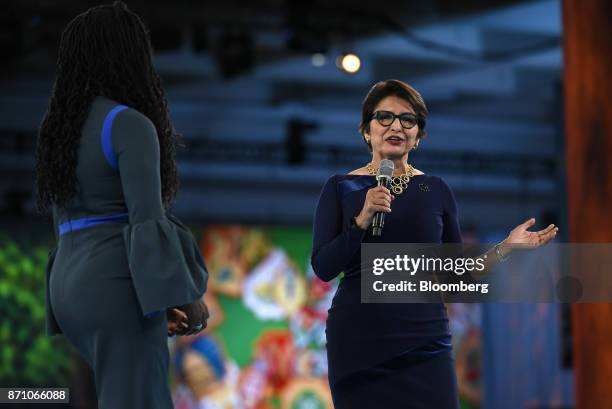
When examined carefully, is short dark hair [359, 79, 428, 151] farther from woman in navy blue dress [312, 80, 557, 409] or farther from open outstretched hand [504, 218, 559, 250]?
open outstretched hand [504, 218, 559, 250]

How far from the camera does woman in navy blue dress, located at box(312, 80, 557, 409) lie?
88.7 inches

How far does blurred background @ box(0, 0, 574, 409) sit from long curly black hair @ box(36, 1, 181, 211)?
5080 millimetres

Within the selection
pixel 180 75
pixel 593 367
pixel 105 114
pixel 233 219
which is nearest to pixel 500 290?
pixel 105 114

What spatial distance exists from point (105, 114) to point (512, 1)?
22.2 feet

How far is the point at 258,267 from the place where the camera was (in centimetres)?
1141

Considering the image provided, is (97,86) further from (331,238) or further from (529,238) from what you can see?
(529,238)

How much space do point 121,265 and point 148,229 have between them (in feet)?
0.29

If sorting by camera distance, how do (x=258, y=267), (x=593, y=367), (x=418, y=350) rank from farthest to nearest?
1. (x=258, y=267)
2. (x=593, y=367)
3. (x=418, y=350)

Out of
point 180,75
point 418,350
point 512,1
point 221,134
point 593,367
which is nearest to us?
point 418,350

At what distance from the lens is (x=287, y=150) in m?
11.6

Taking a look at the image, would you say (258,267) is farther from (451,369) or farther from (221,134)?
(451,369)

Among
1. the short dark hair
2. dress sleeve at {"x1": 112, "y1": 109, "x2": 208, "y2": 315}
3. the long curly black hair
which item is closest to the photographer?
dress sleeve at {"x1": 112, "y1": 109, "x2": 208, "y2": 315}

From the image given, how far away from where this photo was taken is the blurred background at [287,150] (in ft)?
27.6

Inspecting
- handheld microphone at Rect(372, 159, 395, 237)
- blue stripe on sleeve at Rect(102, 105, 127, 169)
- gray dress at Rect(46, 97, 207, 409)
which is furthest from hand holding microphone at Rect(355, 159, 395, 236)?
blue stripe on sleeve at Rect(102, 105, 127, 169)
